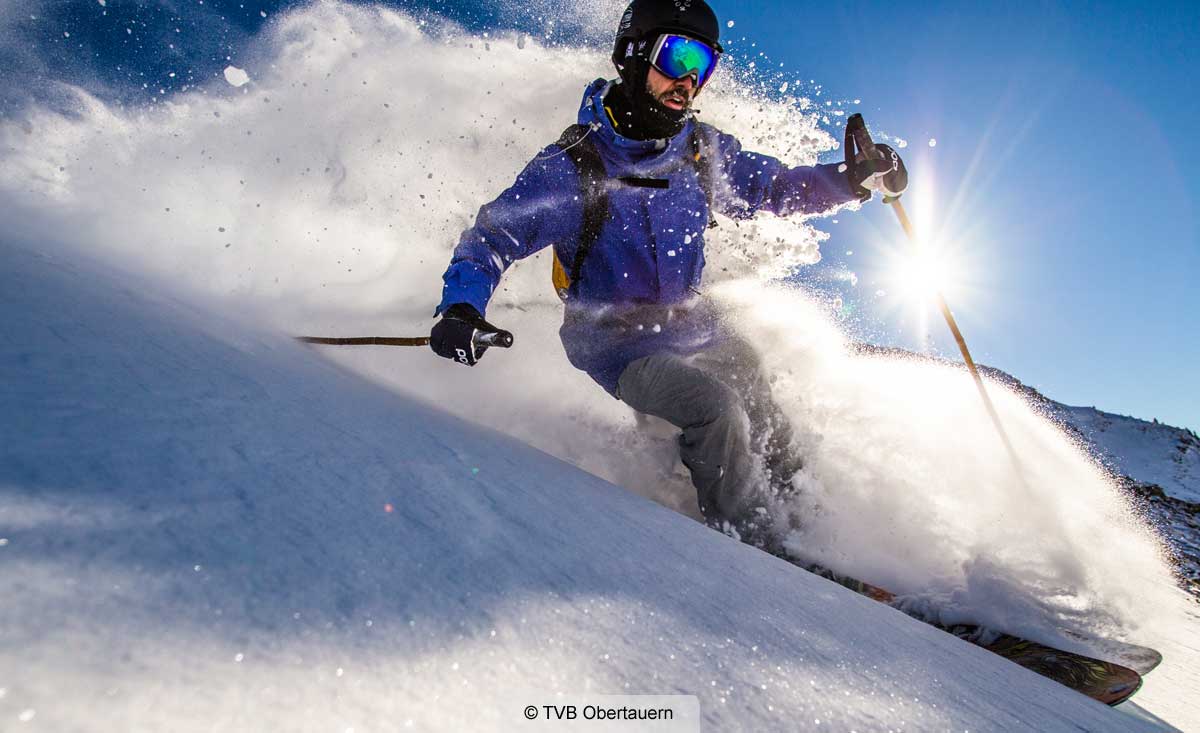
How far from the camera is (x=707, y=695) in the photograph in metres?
0.65

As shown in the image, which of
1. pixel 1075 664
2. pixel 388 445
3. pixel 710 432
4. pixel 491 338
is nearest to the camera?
pixel 388 445

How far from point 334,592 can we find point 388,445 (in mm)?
763

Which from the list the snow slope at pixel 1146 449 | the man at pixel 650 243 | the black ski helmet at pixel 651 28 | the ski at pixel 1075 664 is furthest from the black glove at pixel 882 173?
the snow slope at pixel 1146 449

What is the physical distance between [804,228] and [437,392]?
128 inches

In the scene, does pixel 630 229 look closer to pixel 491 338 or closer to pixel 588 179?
pixel 588 179

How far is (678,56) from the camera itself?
2.91 metres

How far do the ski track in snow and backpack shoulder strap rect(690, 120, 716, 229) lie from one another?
0.83m

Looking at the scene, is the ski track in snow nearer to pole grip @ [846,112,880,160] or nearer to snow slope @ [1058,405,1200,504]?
pole grip @ [846,112,880,160]

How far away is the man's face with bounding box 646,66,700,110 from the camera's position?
9.41 ft

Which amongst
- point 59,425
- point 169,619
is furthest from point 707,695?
point 59,425

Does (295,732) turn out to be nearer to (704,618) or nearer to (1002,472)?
(704,618)
